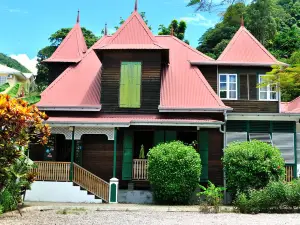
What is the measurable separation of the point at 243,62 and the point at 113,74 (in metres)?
6.62

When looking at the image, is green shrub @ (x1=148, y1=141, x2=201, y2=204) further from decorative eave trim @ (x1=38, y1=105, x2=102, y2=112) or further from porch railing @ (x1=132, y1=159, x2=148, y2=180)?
decorative eave trim @ (x1=38, y1=105, x2=102, y2=112)

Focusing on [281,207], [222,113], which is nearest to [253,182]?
[281,207]

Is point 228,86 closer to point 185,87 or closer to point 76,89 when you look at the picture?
point 185,87

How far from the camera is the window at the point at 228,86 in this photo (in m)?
20.0

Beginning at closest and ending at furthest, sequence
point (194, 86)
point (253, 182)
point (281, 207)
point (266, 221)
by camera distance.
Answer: point (266, 221), point (281, 207), point (253, 182), point (194, 86)

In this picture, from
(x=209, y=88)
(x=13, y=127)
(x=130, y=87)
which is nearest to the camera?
(x=13, y=127)

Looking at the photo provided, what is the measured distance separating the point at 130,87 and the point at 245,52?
Answer: 6.87 meters

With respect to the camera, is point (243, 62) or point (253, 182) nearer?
point (253, 182)

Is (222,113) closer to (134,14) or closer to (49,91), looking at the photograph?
(134,14)

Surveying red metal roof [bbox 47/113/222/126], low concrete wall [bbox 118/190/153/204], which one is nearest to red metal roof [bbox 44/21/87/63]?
red metal roof [bbox 47/113/222/126]

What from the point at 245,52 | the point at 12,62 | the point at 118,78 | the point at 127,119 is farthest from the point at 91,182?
the point at 12,62

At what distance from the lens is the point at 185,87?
19.5 meters

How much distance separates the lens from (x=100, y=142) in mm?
18141

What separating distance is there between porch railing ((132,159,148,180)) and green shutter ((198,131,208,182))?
2.51 metres
